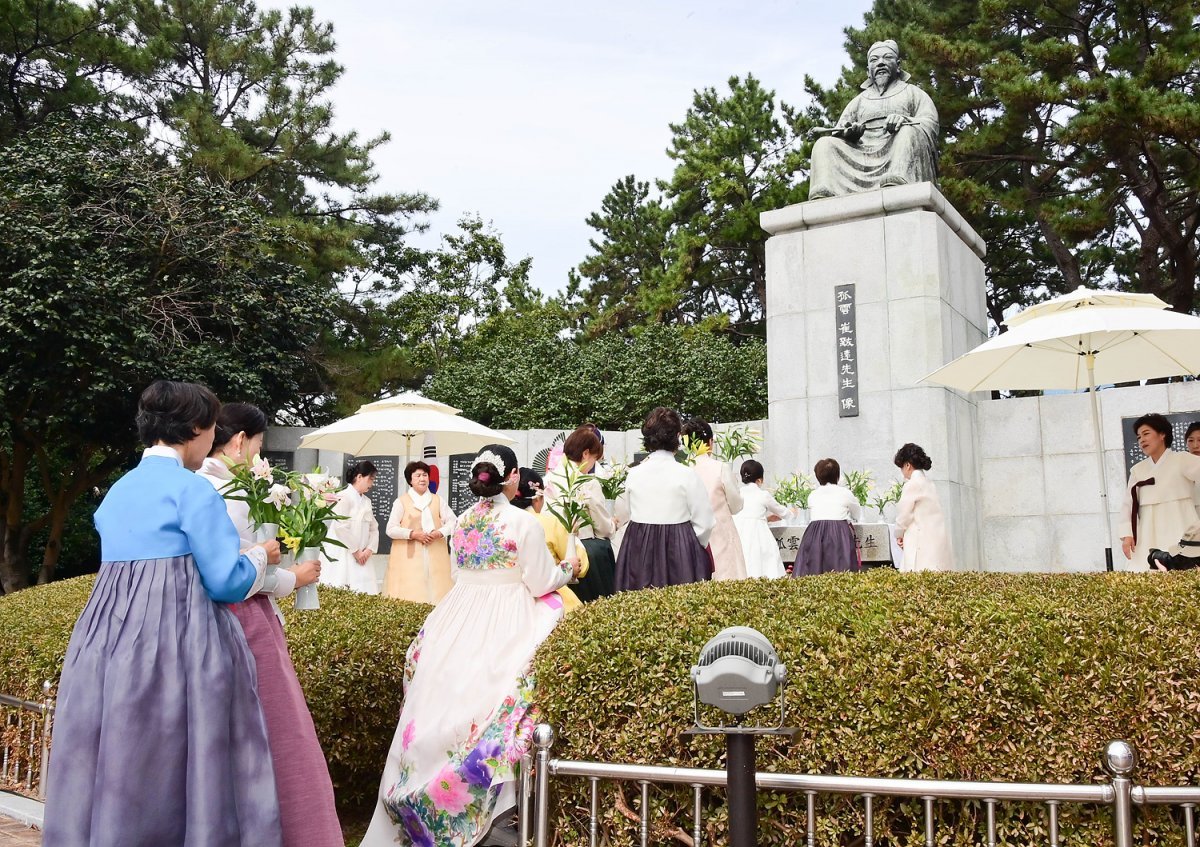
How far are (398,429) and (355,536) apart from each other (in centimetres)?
107

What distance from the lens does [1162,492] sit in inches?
271

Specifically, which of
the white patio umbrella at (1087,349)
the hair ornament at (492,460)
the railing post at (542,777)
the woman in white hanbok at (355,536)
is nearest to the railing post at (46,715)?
the hair ornament at (492,460)

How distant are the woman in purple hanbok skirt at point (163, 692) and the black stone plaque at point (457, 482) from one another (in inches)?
439

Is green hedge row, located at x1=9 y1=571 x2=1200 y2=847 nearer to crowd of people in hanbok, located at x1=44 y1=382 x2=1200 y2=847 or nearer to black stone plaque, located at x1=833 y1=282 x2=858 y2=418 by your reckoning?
crowd of people in hanbok, located at x1=44 y1=382 x2=1200 y2=847

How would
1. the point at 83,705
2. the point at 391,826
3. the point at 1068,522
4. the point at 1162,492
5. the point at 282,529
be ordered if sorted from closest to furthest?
the point at 83,705
the point at 282,529
the point at 391,826
the point at 1162,492
the point at 1068,522

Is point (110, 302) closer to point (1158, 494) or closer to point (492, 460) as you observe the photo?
point (492, 460)

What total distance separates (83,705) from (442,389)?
1648 centimetres

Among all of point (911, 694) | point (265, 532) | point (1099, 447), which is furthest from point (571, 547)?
point (1099, 447)

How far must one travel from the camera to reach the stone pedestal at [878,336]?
11.6m

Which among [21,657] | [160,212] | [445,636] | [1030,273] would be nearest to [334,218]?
[160,212]

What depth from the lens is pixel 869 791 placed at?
2936mm

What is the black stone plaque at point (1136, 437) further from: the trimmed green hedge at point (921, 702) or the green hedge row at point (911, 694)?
the trimmed green hedge at point (921, 702)

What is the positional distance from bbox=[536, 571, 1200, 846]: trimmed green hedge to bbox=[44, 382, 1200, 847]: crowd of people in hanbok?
0.63 m

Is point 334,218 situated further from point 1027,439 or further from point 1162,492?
point 1162,492
